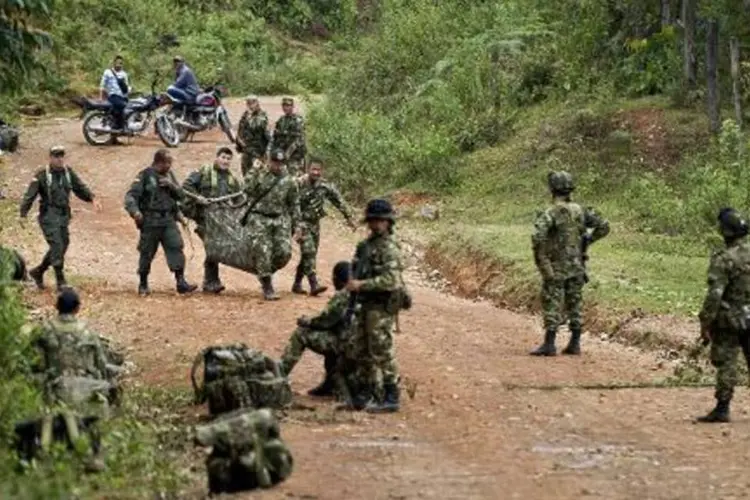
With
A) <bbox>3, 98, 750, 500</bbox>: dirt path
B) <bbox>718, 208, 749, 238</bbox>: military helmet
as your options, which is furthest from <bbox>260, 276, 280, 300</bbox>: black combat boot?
Answer: <bbox>718, 208, 749, 238</bbox>: military helmet

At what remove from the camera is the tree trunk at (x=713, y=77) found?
2638 centimetres

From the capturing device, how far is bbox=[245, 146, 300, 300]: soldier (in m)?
17.8

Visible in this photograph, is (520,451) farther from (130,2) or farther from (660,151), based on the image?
(130,2)

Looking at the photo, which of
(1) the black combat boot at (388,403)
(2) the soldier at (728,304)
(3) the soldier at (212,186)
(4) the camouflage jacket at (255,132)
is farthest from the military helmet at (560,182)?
→ (4) the camouflage jacket at (255,132)

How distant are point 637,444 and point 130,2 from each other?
34.0 metres

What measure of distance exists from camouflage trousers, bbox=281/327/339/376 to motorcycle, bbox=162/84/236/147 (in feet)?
60.1

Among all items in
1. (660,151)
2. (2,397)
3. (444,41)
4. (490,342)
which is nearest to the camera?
(2,397)

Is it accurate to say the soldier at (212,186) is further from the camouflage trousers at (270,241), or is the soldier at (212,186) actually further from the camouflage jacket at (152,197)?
the camouflage trousers at (270,241)

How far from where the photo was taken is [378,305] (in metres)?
12.6

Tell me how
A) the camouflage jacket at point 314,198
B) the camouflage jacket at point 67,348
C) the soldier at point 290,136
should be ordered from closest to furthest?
the camouflage jacket at point 67,348 → the camouflage jacket at point 314,198 → the soldier at point 290,136

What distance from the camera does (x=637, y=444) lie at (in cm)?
1162

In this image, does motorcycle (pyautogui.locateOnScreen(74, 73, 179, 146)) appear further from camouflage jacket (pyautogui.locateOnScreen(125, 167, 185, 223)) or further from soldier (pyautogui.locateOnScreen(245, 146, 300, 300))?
soldier (pyautogui.locateOnScreen(245, 146, 300, 300))

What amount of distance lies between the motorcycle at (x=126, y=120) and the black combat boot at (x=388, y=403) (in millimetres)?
18537

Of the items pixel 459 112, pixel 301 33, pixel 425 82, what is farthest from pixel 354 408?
pixel 301 33
